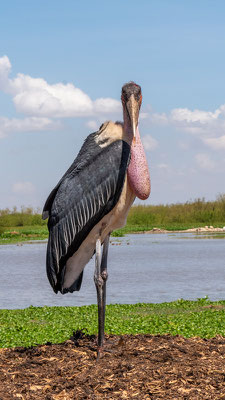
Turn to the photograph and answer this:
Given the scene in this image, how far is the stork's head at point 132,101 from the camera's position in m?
6.06

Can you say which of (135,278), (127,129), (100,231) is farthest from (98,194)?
(135,278)

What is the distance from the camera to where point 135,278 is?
1873 cm

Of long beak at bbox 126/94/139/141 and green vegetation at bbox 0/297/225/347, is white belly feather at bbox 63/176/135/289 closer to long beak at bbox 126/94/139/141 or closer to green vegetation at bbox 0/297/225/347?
long beak at bbox 126/94/139/141

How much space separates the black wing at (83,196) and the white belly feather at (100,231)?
0.22 feet

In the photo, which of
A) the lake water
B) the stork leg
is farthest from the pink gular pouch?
the lake water

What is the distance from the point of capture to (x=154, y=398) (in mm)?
5145

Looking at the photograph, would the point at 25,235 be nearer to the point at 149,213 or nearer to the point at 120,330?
the point at 149,213

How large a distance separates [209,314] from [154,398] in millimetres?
6195

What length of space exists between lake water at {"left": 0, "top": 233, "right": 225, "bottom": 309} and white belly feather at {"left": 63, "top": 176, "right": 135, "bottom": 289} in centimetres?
714

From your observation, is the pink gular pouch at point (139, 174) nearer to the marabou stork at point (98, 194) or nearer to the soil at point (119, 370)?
the marabou stork at point (98, 194)

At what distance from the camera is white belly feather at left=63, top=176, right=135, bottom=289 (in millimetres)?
6223

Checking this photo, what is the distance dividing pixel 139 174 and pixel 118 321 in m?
4.83

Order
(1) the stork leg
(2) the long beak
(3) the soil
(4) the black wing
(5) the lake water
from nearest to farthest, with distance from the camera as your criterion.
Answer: (3) the soil, (2) the long beak, (4) the black wing, (1) the stork leg, (5) the lake water

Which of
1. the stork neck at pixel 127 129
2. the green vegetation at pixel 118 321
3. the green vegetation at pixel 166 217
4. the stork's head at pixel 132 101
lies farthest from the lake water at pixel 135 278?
the green vegetation at pixel 166 217
